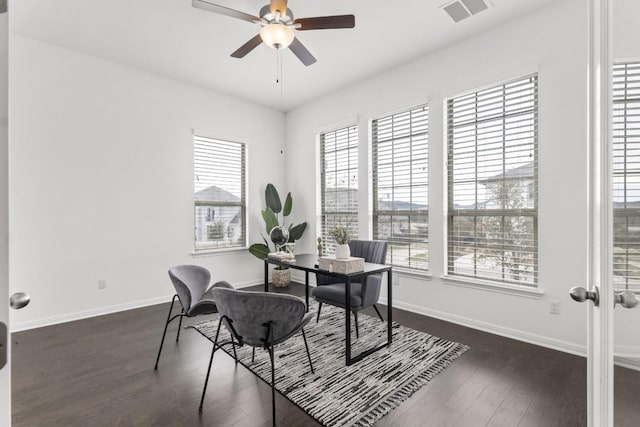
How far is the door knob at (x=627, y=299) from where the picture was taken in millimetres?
952

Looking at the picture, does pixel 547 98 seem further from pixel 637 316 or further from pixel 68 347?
pixel 68 347

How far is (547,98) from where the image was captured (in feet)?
9.46

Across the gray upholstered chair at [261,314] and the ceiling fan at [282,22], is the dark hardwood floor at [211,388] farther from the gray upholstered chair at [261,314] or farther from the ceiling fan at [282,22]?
the ceiling fan at [282,22]

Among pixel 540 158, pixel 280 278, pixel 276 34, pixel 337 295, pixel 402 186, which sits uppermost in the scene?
pixel 276 34

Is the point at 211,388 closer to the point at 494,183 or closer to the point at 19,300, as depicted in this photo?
the point at 19,300

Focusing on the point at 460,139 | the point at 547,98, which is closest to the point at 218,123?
the point at 460,139

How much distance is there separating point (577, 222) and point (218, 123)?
4.56m

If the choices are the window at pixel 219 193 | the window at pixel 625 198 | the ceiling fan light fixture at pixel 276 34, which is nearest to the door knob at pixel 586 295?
the window at pixel 625 198

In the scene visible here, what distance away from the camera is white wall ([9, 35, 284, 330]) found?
337cm

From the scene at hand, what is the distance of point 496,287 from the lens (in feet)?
10.5

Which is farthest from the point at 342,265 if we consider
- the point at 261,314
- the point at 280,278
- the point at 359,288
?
the point at 280,278

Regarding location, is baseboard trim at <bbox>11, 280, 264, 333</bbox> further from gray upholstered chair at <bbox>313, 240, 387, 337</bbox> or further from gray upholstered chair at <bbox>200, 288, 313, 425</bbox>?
gray upholstered chair at <bbox>200, 288, 313, 425</bbox>

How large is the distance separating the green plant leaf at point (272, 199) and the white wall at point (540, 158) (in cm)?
242

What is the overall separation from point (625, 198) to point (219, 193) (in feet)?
15.4
